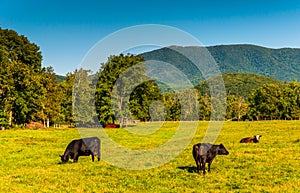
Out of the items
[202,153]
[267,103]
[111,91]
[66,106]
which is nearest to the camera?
[202,153]

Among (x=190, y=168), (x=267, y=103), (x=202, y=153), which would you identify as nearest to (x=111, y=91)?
(x=190, y=168)

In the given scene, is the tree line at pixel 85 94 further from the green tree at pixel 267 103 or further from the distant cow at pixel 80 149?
the distant cow at pixel 80 149

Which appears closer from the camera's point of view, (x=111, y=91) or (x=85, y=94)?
(x=111, y=91)

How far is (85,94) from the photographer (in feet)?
283

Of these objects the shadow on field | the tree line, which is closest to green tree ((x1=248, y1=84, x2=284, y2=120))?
the tree line

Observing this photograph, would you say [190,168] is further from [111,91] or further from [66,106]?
[66,106]

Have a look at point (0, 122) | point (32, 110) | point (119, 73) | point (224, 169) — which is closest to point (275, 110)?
point (119, 73)

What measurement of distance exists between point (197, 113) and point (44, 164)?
119518mm

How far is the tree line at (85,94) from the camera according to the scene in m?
68.4

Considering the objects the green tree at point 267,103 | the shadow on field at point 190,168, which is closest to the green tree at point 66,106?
the green tree at point 267,103

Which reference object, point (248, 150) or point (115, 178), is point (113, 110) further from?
point (115, 178)

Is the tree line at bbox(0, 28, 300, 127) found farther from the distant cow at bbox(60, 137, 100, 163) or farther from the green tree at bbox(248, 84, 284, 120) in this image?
the distant cow at bbox(60, 137, 100, 163)

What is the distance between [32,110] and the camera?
72000 mm

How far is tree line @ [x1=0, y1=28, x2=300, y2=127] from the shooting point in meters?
68.4
